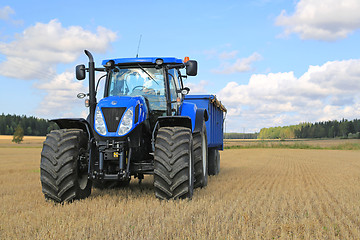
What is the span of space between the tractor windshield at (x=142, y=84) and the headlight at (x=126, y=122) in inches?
39.0

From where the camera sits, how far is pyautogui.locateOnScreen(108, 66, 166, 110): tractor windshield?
768cm

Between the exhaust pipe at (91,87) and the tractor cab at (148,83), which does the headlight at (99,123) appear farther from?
the tractor cab at (148,83)

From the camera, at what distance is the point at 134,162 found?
23.1 ft

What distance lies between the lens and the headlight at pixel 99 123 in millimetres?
6692

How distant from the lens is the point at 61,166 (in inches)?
248

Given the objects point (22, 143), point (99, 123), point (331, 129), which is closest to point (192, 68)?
point (99, 123)

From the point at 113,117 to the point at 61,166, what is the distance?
47.5 inches

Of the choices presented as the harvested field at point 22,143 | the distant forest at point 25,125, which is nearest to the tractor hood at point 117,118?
the harvested field at point 22,143

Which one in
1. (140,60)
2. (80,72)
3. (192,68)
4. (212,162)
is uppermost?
(140,60)

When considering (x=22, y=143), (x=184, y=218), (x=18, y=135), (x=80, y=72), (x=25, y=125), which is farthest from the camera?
(x=25, y=125)

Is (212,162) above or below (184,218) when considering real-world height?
above

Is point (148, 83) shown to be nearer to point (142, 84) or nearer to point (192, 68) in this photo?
point (142, 84)

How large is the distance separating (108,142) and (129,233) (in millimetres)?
2502

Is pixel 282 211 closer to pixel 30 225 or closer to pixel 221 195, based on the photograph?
pixel 221 195
